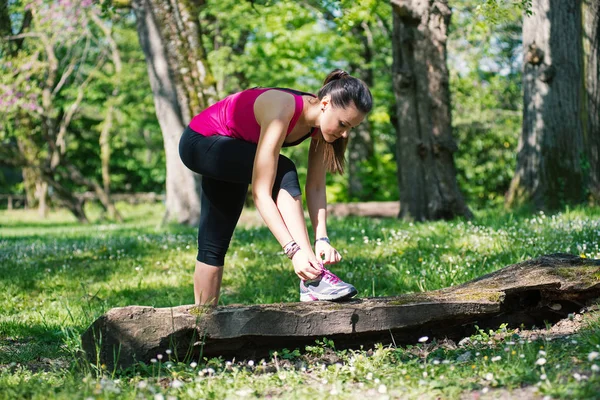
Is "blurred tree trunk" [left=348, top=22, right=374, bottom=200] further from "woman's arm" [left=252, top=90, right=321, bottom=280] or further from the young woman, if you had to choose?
"woman's arm" [left=252, top=90, right=321, bottom=280]

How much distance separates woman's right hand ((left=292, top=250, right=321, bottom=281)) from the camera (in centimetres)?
354

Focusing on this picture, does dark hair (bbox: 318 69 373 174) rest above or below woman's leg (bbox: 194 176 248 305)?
above

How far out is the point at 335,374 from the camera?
3158 mm

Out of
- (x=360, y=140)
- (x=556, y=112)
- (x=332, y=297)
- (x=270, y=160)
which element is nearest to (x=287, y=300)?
(x=332, y=297)

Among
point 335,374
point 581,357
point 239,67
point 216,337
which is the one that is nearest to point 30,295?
point 216,337

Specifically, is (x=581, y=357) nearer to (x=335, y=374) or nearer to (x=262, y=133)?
(x=335, y=374)

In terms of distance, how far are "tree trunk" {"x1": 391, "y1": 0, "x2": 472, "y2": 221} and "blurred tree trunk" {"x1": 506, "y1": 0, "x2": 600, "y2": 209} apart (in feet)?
4.14

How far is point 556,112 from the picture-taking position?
31.6ft

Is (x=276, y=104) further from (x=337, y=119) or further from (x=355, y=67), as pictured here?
(x=355, y=67)

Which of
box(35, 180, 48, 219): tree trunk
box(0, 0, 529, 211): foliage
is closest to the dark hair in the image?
box(0, 0, 529, 211): foliage

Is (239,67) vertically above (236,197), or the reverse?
(239,67)

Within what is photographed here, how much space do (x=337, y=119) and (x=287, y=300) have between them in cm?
193

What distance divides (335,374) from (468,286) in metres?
1.30

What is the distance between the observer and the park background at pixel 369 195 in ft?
10.3
